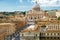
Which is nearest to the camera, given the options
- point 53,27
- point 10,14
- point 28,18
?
point 53,27

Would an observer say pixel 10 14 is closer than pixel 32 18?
No

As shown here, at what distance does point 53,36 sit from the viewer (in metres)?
9.66

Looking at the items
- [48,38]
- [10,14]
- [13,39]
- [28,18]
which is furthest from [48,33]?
[10,14]

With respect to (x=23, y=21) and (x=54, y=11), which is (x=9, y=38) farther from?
(x=54, y=11)

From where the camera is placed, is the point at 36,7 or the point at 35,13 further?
the point at 36,7

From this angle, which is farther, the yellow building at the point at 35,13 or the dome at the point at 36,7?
the dome at the point at 36,7

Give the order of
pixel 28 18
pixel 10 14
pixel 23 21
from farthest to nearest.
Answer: pixel 10 14, pixel 28 18, pixel 23 21

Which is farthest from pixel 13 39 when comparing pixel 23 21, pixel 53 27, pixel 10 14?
pixel 10 14

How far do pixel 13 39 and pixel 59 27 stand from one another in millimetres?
2134

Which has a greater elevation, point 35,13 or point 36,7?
point 36,7

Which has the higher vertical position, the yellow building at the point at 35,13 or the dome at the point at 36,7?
the dome at the point at 36,7

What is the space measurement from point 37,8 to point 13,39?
10.7 meters

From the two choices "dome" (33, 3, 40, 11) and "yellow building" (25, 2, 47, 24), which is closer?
"yellow building" (25, 2, 47, 24)

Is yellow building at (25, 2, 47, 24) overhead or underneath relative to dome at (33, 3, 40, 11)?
underneath
